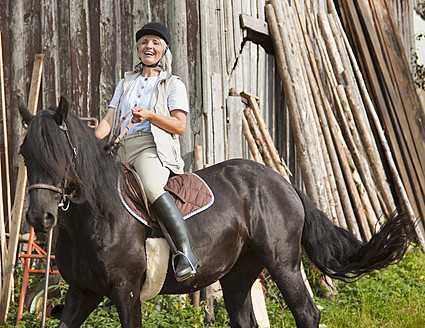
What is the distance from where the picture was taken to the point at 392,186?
9250mm

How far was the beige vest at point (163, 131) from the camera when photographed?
4297 millimetres

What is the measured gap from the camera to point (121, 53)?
6770mm

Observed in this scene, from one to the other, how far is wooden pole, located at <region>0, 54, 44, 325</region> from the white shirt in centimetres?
A: 267

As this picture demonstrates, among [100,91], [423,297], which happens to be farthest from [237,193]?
[423,297]

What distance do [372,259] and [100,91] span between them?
361 centimetres

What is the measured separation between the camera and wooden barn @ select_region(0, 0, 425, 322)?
6613 mm

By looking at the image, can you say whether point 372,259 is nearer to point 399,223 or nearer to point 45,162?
point 399,223

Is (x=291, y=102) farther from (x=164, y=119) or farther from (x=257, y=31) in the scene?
(x=164, y=119)

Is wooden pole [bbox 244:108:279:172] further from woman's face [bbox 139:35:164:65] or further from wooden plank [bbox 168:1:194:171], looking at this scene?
woman's face [bbox 139:35:164:65]

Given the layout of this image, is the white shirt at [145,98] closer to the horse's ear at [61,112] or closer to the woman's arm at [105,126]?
the woman's arm at [105,126]

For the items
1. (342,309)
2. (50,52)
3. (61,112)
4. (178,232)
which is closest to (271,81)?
(50,52)

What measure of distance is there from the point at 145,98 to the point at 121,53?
8.21 feet

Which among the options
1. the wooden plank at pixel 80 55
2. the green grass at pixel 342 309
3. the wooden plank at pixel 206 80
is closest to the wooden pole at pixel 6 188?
the green grass at pixel 342 309

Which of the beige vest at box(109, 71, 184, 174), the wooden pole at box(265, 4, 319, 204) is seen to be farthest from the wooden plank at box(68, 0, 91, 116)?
the beige vest at box(109, 71, 184, 174)
